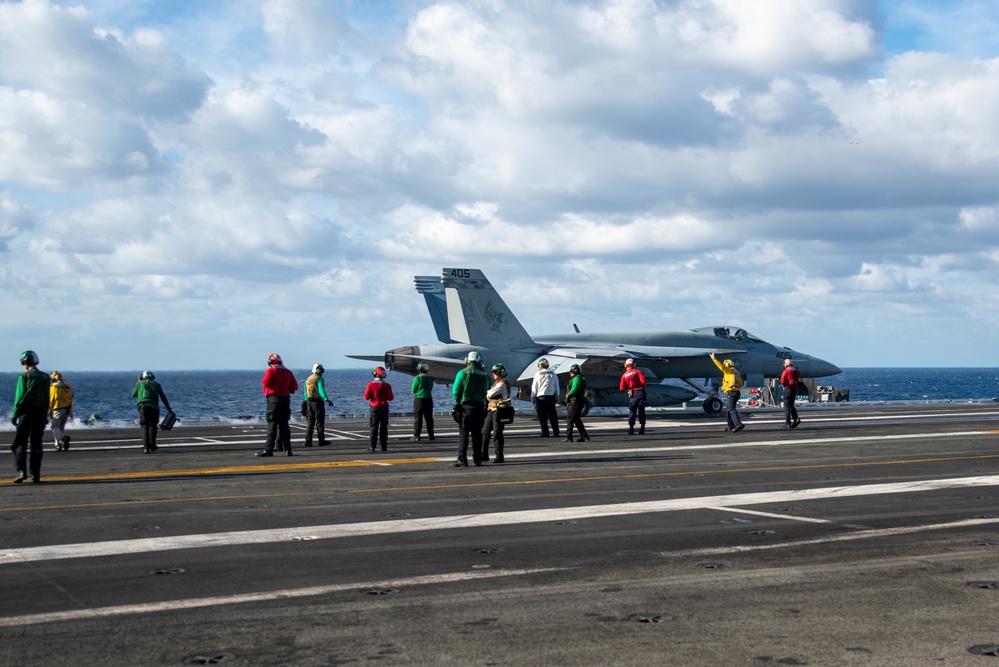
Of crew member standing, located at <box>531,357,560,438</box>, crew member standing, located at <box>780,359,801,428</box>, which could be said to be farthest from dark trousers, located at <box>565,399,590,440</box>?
crew member standing, located at <box>780,359,801,428</box>

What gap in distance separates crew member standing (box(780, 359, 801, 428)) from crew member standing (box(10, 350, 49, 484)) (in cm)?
1767

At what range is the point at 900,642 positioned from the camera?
18.8 ft

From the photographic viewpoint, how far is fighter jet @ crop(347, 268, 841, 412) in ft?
Result: 119

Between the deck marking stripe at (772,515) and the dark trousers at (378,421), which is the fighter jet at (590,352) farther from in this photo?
the deck marking stripe at (772,515)

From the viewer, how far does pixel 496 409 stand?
55.1 ft

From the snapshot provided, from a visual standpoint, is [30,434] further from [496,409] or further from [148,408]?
[496,409]

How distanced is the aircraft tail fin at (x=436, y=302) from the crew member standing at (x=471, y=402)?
1206 inches

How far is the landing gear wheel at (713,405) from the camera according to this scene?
3697cm

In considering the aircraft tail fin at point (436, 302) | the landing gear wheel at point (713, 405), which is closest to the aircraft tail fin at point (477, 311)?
the landing gear wheel at point (713, 405)

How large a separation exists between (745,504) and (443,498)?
A: 375cm

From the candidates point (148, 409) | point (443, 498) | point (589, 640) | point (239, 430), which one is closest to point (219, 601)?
point (589, 640)

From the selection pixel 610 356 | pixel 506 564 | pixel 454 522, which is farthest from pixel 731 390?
pixel 506 564

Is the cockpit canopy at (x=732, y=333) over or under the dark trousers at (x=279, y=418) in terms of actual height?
over

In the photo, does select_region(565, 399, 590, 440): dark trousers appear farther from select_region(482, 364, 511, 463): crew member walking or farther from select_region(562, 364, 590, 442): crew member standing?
select_region(482, 364, 511, 463): crew member walking
